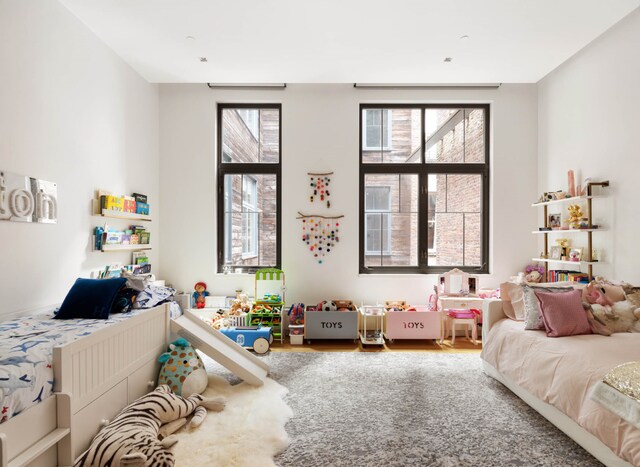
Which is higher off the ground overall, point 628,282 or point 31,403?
point 628,282

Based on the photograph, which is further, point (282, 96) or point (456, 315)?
point (282, 96)

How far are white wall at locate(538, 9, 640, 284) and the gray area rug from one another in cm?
169

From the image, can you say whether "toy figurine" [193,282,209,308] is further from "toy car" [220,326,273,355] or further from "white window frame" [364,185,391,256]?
"white window frame" [364,185,391,256]

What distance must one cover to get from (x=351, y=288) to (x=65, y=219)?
2.95 meters

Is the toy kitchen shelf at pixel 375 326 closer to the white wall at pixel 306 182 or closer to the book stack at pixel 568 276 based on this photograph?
the white wall at pixel 306 182

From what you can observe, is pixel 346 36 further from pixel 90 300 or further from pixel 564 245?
pixel 564 245

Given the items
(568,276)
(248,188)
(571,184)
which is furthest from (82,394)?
(571,184)

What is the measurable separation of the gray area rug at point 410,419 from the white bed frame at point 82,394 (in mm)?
1009

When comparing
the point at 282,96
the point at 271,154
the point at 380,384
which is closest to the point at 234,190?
the point at 271,154

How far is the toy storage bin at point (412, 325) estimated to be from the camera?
3.63m

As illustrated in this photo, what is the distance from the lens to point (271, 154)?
4.18 metres

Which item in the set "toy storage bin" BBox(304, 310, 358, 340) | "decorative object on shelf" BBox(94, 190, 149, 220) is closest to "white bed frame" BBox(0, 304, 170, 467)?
"decorative object on shelf" BBox(94, 190, 149, 220)

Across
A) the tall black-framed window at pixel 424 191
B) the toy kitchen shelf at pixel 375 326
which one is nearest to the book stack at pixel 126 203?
the tall black-framed window at pixel 424 191

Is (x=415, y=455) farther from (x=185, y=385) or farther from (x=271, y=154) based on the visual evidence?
(x=271, y=154)
